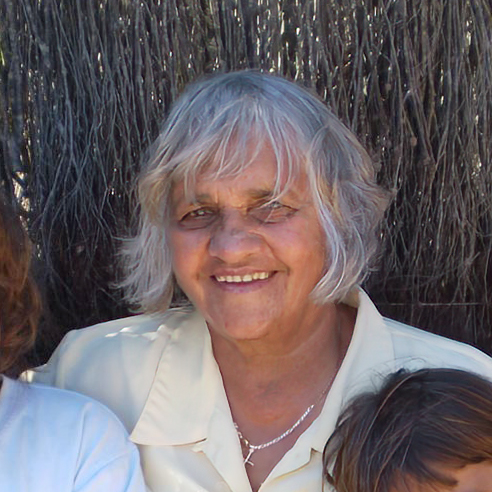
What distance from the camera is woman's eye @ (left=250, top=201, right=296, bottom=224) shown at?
180 cm

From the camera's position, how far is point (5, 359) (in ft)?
5.92

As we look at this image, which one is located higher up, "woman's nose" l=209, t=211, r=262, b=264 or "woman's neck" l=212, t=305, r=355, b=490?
"woman's nose" l=209, t=211, r=262, b=264

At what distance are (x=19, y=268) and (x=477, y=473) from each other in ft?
3.12

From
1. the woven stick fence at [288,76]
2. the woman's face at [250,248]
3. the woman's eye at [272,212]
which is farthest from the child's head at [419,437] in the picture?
the woven stick fence at [288,76]

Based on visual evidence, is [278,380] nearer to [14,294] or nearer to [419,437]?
[419,437]

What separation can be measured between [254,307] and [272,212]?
7.8 inches

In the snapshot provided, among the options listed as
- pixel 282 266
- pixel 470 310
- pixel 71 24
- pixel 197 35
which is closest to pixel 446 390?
pixel 282 266

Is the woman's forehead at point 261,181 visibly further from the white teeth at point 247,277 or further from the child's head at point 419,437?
the child's head at point 419,437

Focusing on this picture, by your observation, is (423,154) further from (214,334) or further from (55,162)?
(55,162)

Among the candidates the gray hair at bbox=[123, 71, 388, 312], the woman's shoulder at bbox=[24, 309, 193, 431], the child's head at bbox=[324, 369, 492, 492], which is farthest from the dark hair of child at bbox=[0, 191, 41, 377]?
the child's head at bbox=[324, 369, 492, 492]

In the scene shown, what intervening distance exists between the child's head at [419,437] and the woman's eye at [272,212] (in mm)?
394

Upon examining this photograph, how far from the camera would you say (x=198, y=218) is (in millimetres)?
1869

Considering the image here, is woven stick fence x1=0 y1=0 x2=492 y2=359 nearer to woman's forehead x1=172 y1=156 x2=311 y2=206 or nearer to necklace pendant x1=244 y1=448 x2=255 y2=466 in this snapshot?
woman's forehead x1=172 y1=156 x2=311 y2=206

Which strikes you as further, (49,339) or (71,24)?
(49,339)
